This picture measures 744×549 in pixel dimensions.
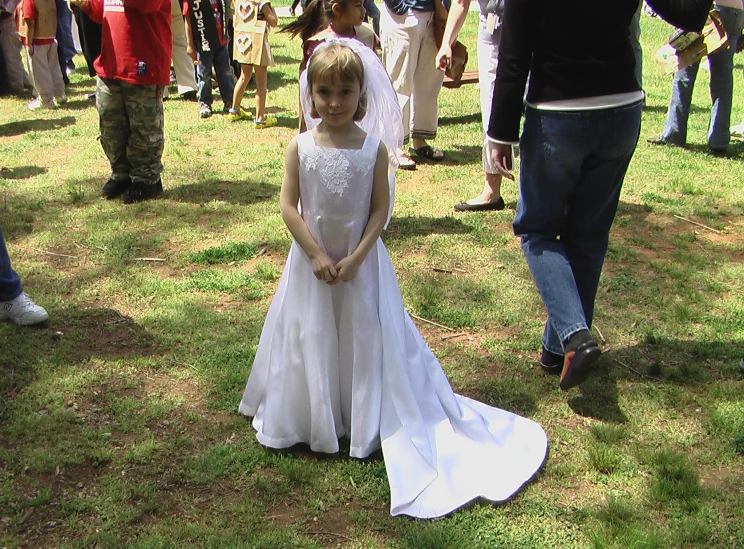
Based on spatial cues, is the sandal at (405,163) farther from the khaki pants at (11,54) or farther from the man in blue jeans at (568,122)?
the khaki pants at (11,54)

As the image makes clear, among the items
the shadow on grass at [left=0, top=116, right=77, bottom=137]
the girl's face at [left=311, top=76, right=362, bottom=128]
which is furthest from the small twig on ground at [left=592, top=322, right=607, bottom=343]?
the shadow on grass at [left=0, top=116, right=77, bottom=137]

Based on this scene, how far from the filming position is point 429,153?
746 cm

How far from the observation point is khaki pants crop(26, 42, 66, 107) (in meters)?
9.78

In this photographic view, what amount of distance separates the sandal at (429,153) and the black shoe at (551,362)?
12.8 ft

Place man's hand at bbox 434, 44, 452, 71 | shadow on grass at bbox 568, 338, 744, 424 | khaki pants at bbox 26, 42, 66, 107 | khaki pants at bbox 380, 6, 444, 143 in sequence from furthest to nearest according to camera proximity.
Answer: khaki pants at bbox 26, 42, 66, 107
khaki pants at bbox 380, 6, 444, 143
man's hand at bbox 434, 44, 452, 71
shadow on grass at bbox 568, 338, 744, 424

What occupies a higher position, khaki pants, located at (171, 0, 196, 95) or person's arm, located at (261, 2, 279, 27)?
person's arm, located at (261, 2, 279, 27)

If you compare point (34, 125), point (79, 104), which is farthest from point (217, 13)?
point (34, 125)

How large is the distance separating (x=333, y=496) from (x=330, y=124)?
1457mm

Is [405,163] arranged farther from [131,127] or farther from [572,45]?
[572,45]

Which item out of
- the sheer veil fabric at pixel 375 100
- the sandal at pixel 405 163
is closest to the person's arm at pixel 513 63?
the sheer veil fabric at pixel 375 100

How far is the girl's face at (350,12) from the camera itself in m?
4.69

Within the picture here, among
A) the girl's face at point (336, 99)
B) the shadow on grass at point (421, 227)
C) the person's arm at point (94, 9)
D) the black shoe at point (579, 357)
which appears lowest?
the shadow on grass at point (421, 227)

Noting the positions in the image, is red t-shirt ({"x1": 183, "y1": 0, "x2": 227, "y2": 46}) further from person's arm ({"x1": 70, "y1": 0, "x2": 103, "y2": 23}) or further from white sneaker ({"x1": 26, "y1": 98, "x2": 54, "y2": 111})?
person's arm ({"x1": 70, "y1": 0, "x2": 103, "y2": 23})

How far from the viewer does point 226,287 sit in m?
4.72
